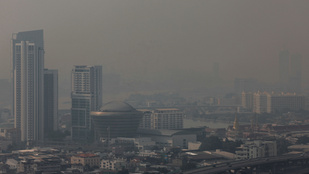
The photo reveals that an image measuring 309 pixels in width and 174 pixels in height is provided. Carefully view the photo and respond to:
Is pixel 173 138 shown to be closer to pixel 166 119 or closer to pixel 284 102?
pixel 166 119

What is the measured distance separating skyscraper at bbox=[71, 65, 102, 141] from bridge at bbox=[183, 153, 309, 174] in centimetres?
1036

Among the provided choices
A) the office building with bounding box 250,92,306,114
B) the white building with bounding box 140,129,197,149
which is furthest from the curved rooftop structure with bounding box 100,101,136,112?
the office building with bounding box 250,92,306,114

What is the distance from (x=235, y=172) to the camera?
14.5 m

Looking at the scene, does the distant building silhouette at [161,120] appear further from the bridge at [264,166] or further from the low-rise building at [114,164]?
the bridge at [264,166]

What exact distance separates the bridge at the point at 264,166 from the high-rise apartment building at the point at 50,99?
11.4m

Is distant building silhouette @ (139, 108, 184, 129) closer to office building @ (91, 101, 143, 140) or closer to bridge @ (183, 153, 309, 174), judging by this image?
office building @ (91, 101, 143, 140)

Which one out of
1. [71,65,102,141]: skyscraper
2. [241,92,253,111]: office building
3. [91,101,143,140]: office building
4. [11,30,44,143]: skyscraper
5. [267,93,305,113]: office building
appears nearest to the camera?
[91,101,143,140]: office building

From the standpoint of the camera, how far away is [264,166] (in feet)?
50.2

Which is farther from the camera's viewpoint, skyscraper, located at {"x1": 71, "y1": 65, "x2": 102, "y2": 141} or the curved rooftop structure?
skyscraper, located at {"x1": 71, "y1": 65, "x2": 102, "y2": 141}

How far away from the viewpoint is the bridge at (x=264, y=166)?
14234 mm

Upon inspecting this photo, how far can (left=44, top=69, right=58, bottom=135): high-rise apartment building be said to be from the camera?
1006 inches

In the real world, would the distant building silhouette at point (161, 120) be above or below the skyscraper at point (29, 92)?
below

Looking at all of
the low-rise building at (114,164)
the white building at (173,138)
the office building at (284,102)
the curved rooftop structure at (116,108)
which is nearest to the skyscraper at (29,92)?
the curved rooftop structure at (116,108)

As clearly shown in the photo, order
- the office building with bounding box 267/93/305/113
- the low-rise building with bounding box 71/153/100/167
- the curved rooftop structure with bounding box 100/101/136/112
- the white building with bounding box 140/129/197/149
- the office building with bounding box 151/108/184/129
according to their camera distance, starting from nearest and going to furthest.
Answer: the low-rise building with bounding box 71/153/100/167, the white building with bounding box 140/129/197/149, the curved rooftop structure with bounding box 100/101/136/112, the office building with bounding box 151/108/184/129, the office building with bounding box 267/93/305/113
